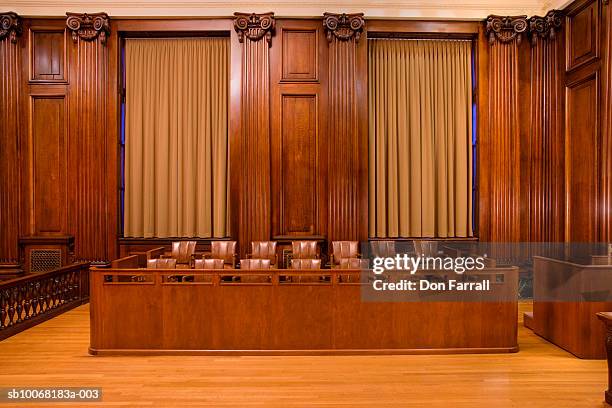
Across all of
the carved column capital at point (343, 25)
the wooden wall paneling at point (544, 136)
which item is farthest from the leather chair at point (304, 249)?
the wooden wall paneling at point (544, 136)

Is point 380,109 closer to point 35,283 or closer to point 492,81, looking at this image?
point 492,81

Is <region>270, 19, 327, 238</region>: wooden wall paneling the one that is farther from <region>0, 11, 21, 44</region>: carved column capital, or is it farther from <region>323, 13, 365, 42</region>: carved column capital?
<region>0, 11, 21, 44</region>: carved column capital

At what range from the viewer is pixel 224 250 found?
696cm

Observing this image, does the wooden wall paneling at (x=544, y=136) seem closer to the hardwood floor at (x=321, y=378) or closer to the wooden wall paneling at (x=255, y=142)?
the hardwood floor at (x=321, y=378)

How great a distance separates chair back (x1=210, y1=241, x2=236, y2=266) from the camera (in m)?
6.91

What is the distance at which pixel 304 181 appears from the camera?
7.87 metres

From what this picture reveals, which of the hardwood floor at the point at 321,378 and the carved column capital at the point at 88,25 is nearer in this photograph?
the hardwood floor at the point at 321,378

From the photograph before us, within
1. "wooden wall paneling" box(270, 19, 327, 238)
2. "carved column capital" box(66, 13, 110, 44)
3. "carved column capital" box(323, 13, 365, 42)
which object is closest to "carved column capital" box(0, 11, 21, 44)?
"carved column capital" box(66, 13, 110, 44)

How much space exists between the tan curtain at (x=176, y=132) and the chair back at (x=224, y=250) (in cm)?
104

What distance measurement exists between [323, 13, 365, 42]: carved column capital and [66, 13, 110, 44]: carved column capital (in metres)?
3.12

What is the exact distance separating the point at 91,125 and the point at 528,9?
21.0 ft

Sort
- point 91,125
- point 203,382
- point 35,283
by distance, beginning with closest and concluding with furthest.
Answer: point 203,382 < point 35,283 < point 91,125

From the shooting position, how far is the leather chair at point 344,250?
7043 mm

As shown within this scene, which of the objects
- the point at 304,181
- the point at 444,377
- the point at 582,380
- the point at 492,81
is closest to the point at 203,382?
the point at 444,377
